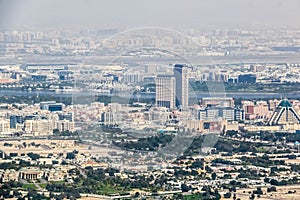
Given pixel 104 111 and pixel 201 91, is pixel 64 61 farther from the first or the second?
pixel 104 111

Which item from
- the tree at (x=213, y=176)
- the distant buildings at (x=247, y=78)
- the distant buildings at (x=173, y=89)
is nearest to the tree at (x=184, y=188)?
the tree at (x=213, y=176)

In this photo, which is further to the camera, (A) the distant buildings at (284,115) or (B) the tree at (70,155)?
(A) the distant buildings at (284,115)

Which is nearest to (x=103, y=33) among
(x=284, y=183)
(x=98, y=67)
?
(x=98, y=67)

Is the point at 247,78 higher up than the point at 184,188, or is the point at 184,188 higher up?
the point at 247,78

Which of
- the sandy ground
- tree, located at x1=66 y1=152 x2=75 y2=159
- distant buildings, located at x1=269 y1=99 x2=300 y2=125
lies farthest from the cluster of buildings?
the sandy ground

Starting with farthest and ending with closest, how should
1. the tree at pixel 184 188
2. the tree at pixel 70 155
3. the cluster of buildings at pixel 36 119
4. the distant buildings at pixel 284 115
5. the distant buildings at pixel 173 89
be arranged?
the distant buildings at pixel 284 115
the distant buildings at pixel 173 89
the cluster of buildings at pixel 36 119
the tree at pixel 70 155
the tree at pixel 184 188

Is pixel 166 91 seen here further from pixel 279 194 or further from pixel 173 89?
pixel 279 194

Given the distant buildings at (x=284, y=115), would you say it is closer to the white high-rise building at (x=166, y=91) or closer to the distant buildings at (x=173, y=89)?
the distant buildings at (x=173, y=89)

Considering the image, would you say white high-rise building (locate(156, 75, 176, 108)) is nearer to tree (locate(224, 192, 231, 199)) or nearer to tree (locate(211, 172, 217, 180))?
tree (locate(211, 172, 217, 180))

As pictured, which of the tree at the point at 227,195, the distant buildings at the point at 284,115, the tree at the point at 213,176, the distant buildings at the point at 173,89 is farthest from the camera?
the distant buildings at the point at 284,115

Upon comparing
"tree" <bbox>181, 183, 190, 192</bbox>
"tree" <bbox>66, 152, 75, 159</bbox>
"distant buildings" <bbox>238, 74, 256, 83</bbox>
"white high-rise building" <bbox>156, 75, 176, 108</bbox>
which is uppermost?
"distant buildings" <bbox>238, 74, 256, 83</bbox>

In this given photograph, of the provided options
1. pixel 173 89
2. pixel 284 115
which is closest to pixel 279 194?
pixel 173 89
